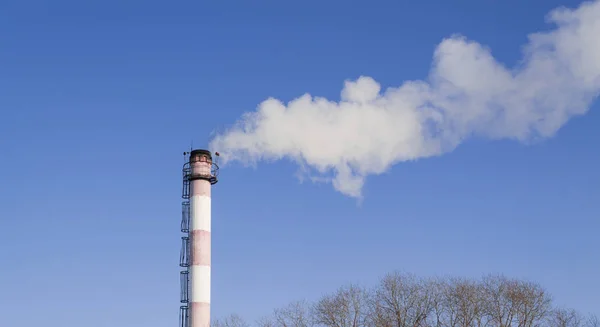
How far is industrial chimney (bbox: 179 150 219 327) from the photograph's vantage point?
5988 centimetres

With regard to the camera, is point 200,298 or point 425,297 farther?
point 425,297

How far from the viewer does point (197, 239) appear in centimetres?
6106

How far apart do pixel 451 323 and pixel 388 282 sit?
631 centimetres

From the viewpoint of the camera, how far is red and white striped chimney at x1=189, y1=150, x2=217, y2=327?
5981 centimetres

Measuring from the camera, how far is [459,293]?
2539 inches

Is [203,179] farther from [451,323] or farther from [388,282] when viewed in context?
[451,323]

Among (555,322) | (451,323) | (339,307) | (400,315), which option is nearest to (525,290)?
(555,322)

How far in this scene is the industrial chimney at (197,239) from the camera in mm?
59875

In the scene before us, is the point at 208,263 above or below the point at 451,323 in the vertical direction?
above

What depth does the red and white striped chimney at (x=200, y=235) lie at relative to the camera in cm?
5981

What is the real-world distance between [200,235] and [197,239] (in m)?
0.41

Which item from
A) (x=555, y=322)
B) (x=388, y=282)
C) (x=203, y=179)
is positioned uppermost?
(x=203, y=179)

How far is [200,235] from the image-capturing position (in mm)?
61156

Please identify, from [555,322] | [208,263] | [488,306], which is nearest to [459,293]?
[488,306]
